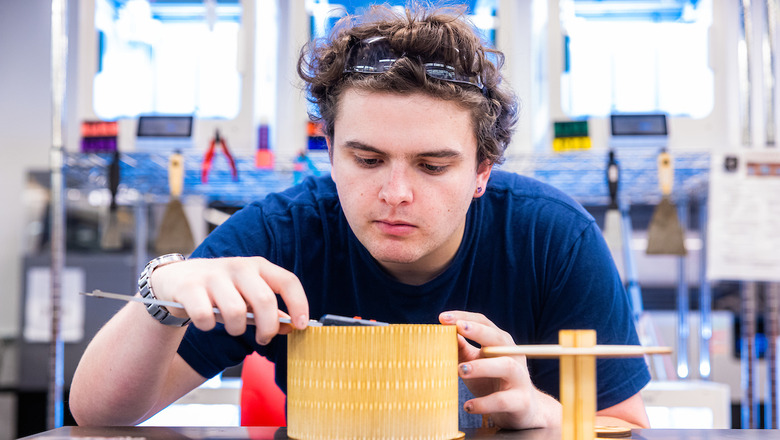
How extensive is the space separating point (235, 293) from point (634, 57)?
1129 mm

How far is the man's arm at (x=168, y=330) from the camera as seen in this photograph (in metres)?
0.63

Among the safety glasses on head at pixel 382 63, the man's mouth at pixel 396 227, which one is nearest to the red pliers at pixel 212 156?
the safety glasses on head at pixel 382 63

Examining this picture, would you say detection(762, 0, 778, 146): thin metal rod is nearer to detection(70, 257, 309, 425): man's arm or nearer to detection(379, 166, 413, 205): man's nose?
detection(379, 166, 413, 205): man's nose

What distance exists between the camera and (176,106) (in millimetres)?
1486

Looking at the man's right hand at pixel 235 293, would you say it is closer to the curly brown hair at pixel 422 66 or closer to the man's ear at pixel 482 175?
the curly brown hair at pixel 422 66

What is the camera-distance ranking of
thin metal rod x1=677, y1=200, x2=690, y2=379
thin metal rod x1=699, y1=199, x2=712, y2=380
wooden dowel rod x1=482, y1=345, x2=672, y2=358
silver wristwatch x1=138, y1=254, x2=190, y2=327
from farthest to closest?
thin metal rod x1=677, y1=200, x2=690, y2=379 → thin metal rod x1=699, y1=199, x2=712, y2=380 → silver wristwatch x1=138, y1=254, x2=190, y2=327 → wooden dowel rod x1=482, y1=345, x2=672, y2=358

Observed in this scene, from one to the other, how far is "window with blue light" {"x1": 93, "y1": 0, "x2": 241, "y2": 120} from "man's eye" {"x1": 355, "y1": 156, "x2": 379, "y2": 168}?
2.06 ft

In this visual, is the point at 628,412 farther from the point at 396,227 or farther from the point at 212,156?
the point at 212,156

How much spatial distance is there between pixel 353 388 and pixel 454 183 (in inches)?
17.5

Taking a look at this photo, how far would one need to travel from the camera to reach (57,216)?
138cm

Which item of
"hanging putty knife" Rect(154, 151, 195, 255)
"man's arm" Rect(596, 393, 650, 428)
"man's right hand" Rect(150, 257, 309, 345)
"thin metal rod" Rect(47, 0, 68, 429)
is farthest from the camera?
"hanging putty knife" Rect(154, 151, 195, 255)

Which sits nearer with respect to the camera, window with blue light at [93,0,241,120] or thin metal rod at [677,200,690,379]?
window with blue light at [93,0,241,120]

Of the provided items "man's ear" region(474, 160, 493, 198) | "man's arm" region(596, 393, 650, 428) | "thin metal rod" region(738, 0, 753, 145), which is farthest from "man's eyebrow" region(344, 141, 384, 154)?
"thin metal rod" region(738, 0, 753, 145)

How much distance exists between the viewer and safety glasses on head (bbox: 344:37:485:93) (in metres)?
0.93
